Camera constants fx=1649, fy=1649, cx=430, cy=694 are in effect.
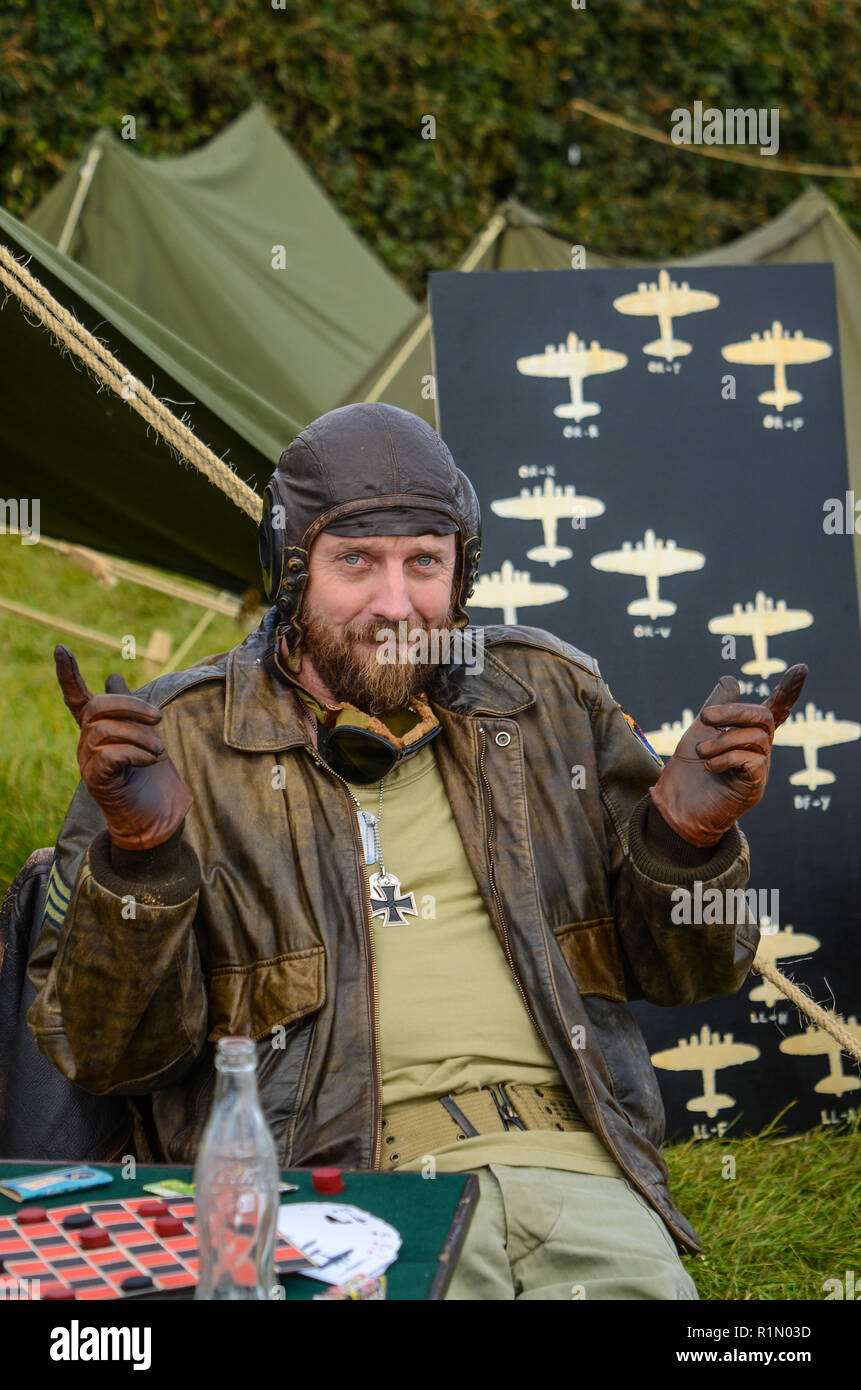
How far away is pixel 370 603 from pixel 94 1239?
117 centimetres

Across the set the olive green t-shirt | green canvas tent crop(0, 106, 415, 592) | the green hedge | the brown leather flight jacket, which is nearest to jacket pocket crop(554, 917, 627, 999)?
the brown leather flight jacket

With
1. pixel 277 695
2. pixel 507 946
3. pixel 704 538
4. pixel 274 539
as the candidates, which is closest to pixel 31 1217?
pixel 507 946

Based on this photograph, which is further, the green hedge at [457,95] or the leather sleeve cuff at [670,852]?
the green hedge at [457,95]

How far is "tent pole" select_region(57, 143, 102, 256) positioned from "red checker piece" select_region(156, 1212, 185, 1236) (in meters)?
5.67

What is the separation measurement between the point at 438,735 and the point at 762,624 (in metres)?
1.58

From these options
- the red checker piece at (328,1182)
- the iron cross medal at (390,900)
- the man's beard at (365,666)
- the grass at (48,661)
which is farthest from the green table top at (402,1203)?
the grass at (48,661)

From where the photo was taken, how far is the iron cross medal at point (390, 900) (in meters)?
2.60

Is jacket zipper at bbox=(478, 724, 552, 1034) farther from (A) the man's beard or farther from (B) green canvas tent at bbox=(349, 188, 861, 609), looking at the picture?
(B) green canvas tent at bbox=(349, 188, 861, 609)

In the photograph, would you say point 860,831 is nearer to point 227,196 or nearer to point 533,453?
point 533,453

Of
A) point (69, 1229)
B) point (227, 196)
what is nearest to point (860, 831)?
point (69, 1229)

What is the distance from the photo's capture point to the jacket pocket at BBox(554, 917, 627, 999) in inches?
104

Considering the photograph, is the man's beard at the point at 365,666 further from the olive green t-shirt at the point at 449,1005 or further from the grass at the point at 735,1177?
the grass at the point at 735,1177

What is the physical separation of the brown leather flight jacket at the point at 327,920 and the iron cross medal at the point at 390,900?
1.3 inches

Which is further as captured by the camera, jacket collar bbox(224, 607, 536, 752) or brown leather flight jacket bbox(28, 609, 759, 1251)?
jacket collar bbox(224, 607, 536, 752)
